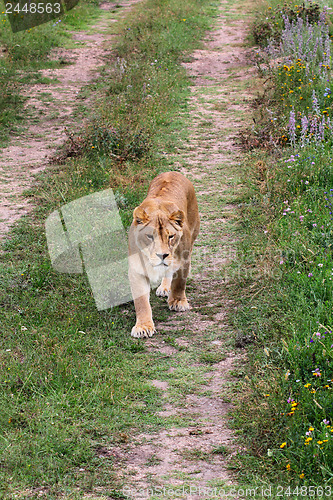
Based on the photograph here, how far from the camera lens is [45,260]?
6.71 m

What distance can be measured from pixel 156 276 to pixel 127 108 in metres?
6.53

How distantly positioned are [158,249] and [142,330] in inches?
32.2

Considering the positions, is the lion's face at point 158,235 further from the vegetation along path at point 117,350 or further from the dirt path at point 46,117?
the dirt path at point 46,117

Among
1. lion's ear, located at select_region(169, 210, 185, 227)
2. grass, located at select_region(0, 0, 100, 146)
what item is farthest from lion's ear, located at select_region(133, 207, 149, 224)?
grass, located at select_region(0, 0, 100, 146)

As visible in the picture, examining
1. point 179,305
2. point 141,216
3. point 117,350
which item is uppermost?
point 141,216

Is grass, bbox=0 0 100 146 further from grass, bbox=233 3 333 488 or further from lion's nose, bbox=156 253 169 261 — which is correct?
lion's nose, bbox=156 253 169 261

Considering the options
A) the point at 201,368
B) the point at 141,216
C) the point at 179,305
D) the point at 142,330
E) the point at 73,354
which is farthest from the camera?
the point at 179,305

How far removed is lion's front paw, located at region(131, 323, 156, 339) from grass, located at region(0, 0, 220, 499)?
0.28 ft

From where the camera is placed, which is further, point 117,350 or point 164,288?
point 164,288

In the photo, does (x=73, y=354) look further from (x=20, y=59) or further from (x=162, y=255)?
(x=20, y=59)

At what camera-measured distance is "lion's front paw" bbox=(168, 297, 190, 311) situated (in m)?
6.03

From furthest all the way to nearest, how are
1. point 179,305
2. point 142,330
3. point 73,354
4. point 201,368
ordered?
point 179,305 < point 142,330 < point 201,368 < point 73,354

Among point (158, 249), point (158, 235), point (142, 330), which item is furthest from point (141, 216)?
Result: point (142, 330)

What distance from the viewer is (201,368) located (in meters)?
5.05
